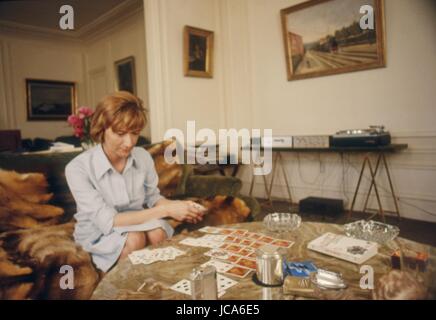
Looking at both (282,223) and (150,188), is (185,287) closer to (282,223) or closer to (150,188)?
(282,223)

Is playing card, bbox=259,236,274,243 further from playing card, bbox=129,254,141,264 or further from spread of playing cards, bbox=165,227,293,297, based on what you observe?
playing card, bbox=129,254,141,264

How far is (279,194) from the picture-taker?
3918mm

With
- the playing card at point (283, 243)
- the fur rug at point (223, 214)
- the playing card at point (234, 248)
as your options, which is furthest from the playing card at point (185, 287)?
the fur rug at point (223, 214)

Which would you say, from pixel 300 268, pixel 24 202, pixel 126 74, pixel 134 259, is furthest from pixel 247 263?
pixel 126 74

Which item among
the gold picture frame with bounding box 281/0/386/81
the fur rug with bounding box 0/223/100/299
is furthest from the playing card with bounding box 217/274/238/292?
the gold picture frame with bounding box 281/0/386/81

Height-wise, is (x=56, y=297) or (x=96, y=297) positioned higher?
(x=96, y=297)

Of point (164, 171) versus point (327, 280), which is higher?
point (164, 171)

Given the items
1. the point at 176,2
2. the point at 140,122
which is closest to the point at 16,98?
the point at 176,2

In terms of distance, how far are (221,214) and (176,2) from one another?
2634 mm

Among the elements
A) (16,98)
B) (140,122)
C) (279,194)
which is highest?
(16,98)

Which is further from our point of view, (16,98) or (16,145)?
(16,98)

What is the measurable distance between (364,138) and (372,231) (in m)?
→ 1.73

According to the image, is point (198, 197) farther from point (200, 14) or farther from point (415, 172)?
point (200, 14)

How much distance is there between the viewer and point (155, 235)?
1.58m
